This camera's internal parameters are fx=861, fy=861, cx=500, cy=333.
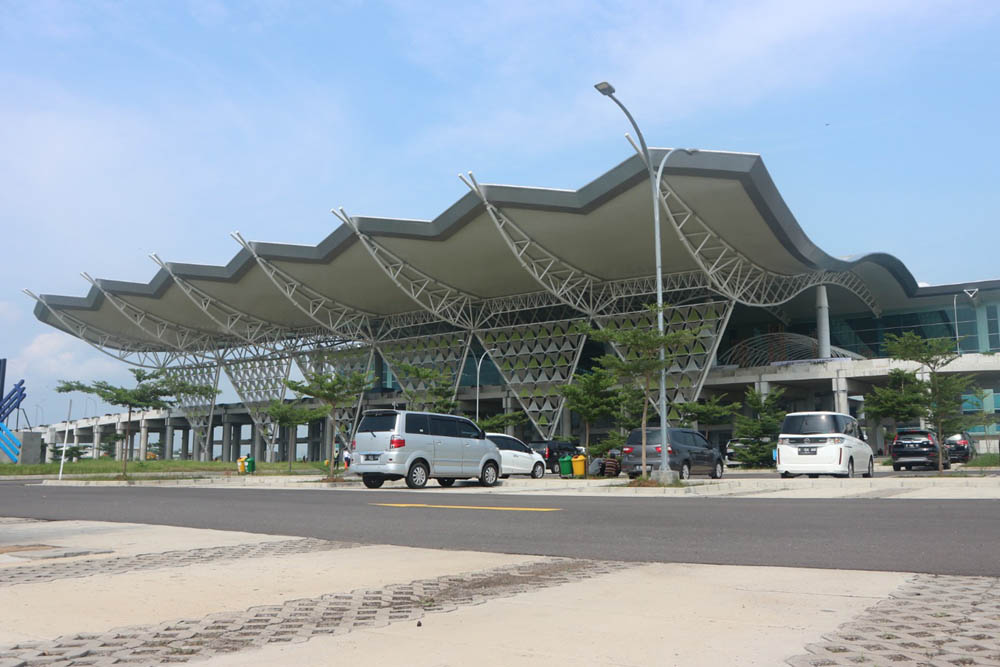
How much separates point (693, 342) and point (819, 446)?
90.0ft

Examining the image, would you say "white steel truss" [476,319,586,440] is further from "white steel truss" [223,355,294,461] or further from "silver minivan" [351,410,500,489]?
"silver minivan" [351,410,500,489]

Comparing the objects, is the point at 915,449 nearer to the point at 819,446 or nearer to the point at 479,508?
the point at 819,446

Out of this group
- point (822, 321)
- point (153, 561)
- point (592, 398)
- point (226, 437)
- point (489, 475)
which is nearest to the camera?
point (153, 561)

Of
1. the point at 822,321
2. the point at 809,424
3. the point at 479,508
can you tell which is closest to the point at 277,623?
the point at 479,508

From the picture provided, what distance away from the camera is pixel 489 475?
23.3 meters

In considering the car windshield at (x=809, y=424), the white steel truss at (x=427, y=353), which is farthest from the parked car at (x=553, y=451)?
the white steel truss at (x=427, y=353)

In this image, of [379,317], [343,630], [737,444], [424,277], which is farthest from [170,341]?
[343,630]

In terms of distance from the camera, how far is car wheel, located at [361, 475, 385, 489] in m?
22.3

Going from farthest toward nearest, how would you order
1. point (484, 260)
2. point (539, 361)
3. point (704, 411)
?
point (539, 361) < point (484, 260) < point (704, 411)

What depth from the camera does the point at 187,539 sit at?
33.6 feet

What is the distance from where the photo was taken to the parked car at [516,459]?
31.7 metres

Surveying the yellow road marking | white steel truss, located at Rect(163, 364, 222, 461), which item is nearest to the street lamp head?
the yellow road marking

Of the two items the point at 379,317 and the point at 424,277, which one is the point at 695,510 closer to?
the point at 424,277

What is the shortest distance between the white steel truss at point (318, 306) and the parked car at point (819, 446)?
37262 millimetres
